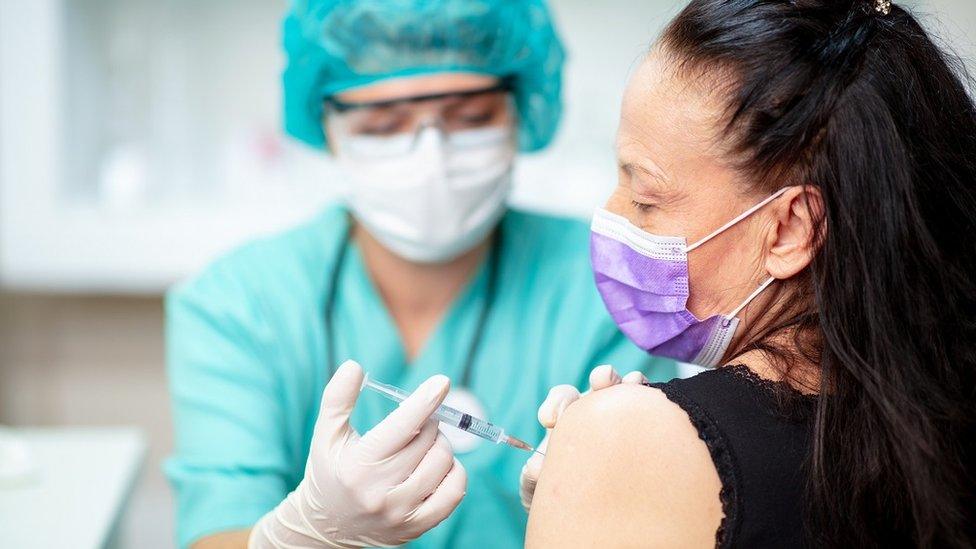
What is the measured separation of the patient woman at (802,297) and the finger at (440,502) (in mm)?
182

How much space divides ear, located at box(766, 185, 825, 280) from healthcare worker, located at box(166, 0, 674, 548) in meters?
0.54

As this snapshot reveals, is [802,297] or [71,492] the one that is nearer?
[802,297]

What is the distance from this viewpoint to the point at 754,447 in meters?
0.78

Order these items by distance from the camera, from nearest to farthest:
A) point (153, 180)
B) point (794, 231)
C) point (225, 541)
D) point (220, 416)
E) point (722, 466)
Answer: point (722, 466) → point (794, 231) → point (225, 541) → point (220, 416) → point (153, 180)

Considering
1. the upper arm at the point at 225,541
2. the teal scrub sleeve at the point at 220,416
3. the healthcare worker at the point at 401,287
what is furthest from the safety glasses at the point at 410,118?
the upper arm at the point at 225,541

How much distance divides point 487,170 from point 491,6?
24 centimetres

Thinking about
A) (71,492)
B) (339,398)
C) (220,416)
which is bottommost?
(71,492)

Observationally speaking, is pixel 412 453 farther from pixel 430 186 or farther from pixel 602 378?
pixel 430 186

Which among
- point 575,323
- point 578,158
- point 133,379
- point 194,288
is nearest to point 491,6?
point 575,323

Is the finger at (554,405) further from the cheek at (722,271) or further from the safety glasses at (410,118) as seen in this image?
the safety glasses at (410,118)

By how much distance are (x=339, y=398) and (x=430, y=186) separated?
0.50m

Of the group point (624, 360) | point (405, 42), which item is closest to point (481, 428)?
point (624, 360)

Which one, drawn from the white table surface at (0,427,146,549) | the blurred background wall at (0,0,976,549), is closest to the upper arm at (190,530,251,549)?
the white table surface at (0,427,146,549)

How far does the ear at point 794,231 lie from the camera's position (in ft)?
2.76
